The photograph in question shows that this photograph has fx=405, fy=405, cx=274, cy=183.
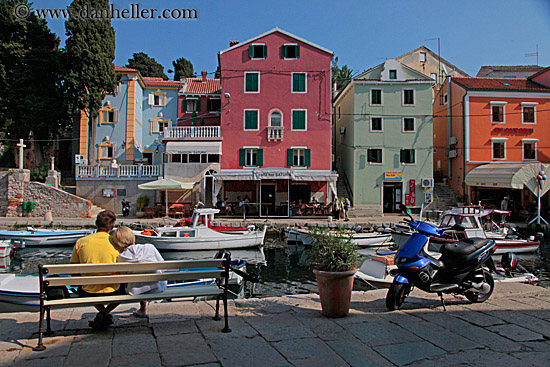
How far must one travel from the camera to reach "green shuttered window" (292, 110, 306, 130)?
105ft

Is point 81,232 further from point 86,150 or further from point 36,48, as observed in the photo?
point 36,48

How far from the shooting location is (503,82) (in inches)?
1373

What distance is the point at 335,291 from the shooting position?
5.38 m

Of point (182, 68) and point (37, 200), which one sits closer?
point (37, 200)

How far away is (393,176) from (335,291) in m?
28.9

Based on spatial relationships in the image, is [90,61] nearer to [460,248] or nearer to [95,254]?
[95,254]

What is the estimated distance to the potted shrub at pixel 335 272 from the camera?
533 centimetres

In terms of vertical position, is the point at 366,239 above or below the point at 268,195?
below

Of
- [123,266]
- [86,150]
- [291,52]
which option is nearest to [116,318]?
[123,266]

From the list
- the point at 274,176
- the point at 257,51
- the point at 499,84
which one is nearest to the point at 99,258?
the point at 274,176

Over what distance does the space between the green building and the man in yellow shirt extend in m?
28.8

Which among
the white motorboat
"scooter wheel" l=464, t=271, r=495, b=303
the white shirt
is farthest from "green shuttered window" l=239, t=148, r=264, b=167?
the white shirt

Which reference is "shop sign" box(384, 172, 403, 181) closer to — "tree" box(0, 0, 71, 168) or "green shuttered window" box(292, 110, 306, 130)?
"green shuttered window" box(292, 110, 306, 130)

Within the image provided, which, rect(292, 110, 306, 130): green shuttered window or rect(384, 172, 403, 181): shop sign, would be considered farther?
rect(384, 172, 403, 181): shop sign
